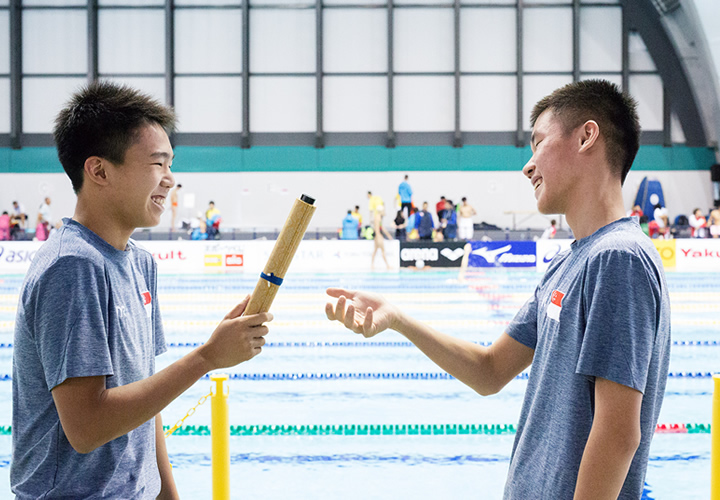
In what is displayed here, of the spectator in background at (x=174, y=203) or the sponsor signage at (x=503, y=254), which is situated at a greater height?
the spectator in background at (x=174, y=203)

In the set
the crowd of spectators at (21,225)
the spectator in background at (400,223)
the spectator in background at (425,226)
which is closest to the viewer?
the spectator in background at (425,226)

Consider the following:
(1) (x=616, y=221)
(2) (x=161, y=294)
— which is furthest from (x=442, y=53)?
(1) (x=616, y=221)

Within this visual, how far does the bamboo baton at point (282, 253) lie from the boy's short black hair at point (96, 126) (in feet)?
1.63

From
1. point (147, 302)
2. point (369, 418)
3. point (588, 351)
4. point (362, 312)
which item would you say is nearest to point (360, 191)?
point (369, 418)

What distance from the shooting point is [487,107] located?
23188 mm

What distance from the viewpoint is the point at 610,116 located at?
5.02ft

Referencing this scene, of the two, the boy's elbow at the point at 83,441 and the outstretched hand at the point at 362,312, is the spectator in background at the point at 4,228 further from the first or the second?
the boy's elbow at the point at 83,441

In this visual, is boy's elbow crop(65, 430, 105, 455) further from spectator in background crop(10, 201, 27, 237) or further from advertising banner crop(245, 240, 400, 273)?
spectator in background crop(10, 201, 27, 237)

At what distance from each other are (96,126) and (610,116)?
1210 mm

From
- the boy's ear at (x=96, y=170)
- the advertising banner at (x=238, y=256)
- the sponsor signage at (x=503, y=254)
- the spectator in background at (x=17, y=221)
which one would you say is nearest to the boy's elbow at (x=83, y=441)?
the boy's ear at (x=96, y=170)

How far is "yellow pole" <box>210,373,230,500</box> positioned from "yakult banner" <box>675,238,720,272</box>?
50.5 ft

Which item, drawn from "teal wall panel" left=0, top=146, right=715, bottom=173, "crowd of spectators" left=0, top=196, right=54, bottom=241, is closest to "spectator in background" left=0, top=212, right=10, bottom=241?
"crowd of spectators" left=0, top=196, right=54, bottom=241

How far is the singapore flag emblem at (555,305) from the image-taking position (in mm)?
1484

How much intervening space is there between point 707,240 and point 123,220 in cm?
1668
